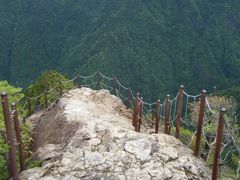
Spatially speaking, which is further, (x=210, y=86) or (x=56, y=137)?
(x=210, y=86)

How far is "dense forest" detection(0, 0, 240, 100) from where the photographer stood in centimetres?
12056

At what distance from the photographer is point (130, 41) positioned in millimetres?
138500

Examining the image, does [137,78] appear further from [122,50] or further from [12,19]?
[12,19]

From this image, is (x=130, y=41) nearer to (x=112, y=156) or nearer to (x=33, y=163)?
(x=33, y=163)

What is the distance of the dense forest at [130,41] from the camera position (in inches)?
4747

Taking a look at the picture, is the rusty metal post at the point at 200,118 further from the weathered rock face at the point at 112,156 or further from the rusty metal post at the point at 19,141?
the rusty metal post at the point at 19,141

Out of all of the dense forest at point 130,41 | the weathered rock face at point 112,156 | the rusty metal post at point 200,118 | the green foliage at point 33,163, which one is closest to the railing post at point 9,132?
the weathered rock face at point 112,156

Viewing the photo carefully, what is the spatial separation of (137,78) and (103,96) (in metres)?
99.6

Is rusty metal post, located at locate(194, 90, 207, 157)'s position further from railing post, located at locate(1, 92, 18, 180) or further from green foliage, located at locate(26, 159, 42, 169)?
railing post, located at locate(1, 92, 18, 180)

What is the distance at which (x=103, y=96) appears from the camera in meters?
16.0

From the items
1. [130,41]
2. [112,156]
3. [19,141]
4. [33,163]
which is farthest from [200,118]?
[130,41]

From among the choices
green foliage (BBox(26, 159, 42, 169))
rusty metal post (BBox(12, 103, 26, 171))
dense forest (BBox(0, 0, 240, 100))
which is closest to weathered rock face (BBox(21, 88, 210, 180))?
green foliage (BBox(26, 159, 42, 169))

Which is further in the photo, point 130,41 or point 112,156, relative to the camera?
point 130,41

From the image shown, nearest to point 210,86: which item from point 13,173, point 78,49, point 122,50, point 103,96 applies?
point 122,50
